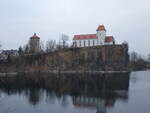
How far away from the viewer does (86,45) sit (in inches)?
3206

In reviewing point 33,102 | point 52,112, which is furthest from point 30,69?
point 52,112

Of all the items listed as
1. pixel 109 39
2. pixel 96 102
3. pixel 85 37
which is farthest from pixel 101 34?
pixel 96 102

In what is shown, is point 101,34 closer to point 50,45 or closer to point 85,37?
point 85,37

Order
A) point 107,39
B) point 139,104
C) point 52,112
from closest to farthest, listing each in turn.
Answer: point 52,112
point 139,104
point 107,39

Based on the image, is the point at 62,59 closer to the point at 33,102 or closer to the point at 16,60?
the point at 16,60

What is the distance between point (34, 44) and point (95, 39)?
86.9 feet

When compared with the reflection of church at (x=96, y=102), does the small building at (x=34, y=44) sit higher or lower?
higher

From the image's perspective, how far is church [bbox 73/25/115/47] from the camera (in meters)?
78.2

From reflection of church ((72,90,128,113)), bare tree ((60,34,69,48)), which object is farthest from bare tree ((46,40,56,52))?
reflection of church ((72,90,128,113))

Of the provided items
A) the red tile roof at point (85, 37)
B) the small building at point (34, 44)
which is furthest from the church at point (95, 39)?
the small building at point (34, 44)

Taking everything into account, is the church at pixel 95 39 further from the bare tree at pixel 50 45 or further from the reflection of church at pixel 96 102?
the reflection of church at pixel 96 102

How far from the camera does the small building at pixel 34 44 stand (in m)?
84.1

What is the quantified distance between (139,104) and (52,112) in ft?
28.6

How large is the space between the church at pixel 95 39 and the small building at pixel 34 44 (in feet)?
55.8
